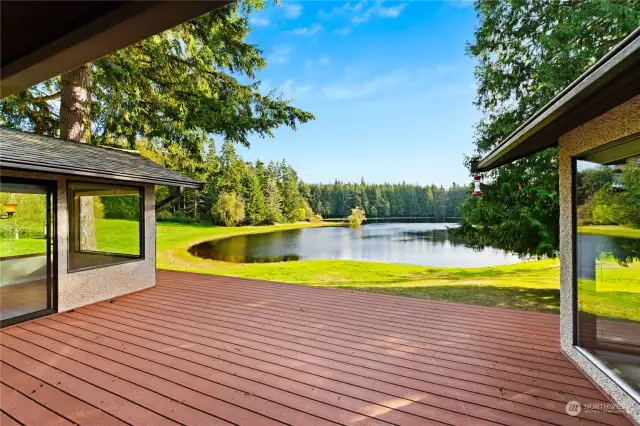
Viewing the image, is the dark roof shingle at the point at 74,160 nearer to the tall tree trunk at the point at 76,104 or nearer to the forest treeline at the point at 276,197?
the tall tree trunk at the point at 76,104

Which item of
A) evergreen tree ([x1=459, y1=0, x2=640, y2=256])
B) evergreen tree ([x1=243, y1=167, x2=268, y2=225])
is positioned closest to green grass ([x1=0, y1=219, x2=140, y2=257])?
evergreen tree ([x1=459, y1=0, x2=640, y2=256])

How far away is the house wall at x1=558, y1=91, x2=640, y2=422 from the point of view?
211 cm

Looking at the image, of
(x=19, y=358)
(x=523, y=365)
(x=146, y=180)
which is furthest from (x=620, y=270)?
(x=146, y=180)

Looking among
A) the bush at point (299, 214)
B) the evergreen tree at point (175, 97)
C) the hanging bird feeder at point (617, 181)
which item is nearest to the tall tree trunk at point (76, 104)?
the evergreen tree at point (175, 97)

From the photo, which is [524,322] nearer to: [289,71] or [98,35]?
[98,35]

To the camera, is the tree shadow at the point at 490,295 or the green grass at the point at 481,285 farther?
the tree shadow at the point at 490,295

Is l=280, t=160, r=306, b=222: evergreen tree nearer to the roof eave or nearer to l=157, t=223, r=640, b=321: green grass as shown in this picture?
l=157, t=223, r=640, b=321: green grass

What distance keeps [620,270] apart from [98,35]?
3347mm

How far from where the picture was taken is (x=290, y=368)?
2.66 m

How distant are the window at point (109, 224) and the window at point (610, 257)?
5814 millimetres

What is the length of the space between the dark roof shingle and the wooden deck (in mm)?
1822

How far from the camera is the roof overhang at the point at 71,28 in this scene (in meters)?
0.72

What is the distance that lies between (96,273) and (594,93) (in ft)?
19.0

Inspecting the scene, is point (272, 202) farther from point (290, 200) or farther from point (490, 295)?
point (490, 295)
